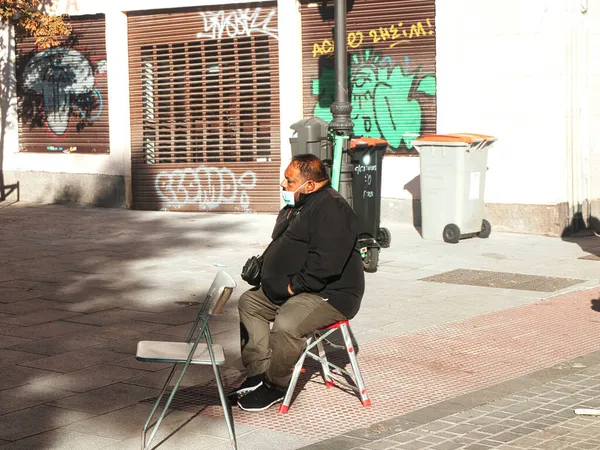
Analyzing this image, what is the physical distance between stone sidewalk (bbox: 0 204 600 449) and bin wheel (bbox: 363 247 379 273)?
0.11m

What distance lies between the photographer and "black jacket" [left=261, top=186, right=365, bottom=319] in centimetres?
642

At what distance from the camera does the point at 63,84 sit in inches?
781

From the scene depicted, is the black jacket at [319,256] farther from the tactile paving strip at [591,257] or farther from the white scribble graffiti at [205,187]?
the white scribble graffiti at [205,187]

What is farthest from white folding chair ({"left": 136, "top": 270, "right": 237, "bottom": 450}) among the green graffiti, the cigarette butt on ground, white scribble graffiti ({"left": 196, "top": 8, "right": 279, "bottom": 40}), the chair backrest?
white scribble graffiti ({"left": 196, "top": 8, "right": 279, "bottom": 40})

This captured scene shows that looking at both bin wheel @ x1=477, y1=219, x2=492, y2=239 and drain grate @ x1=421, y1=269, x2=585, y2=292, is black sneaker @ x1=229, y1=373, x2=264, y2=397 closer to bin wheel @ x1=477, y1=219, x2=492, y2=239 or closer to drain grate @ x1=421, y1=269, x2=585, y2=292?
drain grate @ x1=421, y1=269, x2=585, y2=292

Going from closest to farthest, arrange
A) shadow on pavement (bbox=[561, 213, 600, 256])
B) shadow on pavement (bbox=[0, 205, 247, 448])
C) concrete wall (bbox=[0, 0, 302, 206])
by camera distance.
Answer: shadow on pavement (bbox=[0, 205, 247, 448]) → shadow on pavement (bbox=[561, 213, 600, 256]) → concrete wall (bbox=[0, 0, 302, 206])

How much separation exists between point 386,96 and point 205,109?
348 cm

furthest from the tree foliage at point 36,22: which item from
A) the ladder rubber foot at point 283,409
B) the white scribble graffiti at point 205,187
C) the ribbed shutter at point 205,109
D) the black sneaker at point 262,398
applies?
the ladder rubber foot at point 283,409

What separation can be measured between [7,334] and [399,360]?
10.4ft

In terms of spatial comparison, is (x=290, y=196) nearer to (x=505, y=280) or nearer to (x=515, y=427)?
(x=515, y=427)

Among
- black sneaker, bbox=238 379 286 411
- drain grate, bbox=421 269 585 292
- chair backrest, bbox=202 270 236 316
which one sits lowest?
black sneaker, bbox=238 379 286 411

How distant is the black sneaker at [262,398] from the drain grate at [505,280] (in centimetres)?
487

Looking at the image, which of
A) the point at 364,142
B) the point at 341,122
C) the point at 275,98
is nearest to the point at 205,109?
the point at 275,98

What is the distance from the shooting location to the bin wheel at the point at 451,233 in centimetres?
1405
